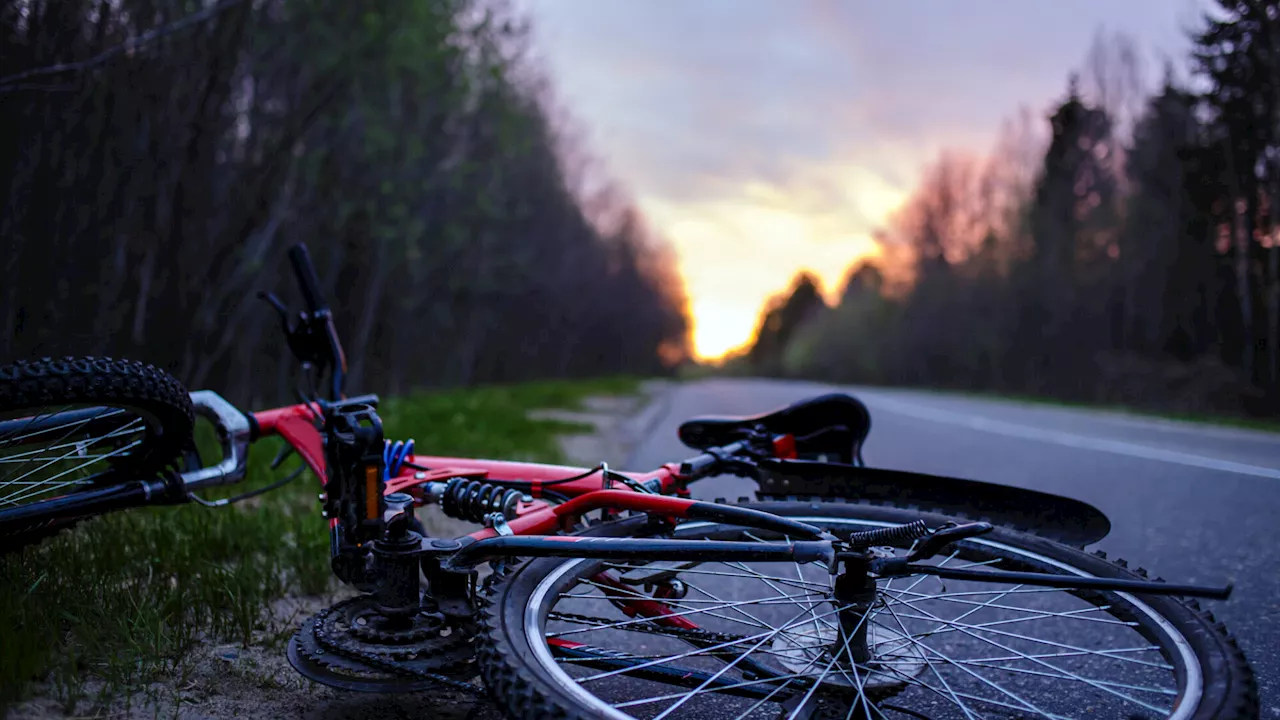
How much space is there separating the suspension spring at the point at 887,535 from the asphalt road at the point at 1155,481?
4.70ft

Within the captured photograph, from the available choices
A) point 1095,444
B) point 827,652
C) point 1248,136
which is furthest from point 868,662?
point 1248,136

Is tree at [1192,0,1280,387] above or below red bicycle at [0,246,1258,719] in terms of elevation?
above

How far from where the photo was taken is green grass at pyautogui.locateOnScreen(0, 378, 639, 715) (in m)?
2.29

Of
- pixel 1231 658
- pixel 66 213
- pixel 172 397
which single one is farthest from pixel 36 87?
pixel 1231 658

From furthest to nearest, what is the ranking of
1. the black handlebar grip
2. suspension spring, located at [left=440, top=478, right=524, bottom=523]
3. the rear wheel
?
1. the black handlebar grip
2. suspension spring, located at [left=440, top=478, right=524, bottom=523]
3. the rear wheel

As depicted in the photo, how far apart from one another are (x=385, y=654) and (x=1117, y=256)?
38850mm

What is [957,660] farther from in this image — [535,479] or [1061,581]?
[535,479]

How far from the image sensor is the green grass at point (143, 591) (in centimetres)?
229

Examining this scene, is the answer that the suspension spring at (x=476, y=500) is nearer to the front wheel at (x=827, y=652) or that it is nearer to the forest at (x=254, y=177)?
the front wheel at (x=827, y=652)

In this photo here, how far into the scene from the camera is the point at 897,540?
1934 mm

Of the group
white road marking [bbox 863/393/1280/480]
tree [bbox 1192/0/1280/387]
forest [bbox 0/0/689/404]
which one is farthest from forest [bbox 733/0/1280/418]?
forest [bbox 0/0/689/404]

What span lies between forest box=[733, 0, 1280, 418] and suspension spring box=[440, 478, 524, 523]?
70.7 feet

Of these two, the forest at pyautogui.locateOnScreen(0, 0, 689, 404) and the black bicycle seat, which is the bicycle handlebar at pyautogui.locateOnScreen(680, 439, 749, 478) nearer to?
the black bicycle seat

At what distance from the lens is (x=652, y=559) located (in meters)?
1.97
